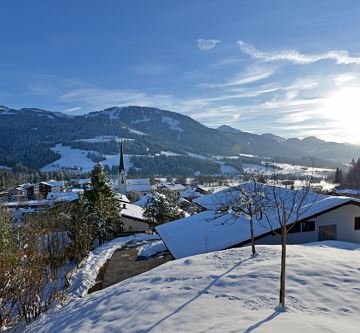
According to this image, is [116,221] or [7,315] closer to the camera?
[7,315]

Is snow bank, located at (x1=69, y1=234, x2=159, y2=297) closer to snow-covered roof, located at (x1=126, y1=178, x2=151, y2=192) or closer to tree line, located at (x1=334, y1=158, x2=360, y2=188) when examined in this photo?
Answer: tree line, located at (x1=334, y1=158, x2=360, y2=188)

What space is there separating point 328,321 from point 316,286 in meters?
2.75

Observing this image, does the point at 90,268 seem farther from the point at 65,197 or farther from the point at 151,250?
the point at 65,197

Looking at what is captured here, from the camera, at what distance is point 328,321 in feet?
25.2

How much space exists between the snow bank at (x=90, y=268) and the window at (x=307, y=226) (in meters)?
13.6

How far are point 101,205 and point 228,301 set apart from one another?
82.3ft

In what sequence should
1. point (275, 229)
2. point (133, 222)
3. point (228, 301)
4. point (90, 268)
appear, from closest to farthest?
point (228, 301) < point (275, 229) < point (90, 268) < point (133, 222)

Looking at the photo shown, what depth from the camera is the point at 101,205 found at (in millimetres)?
33031

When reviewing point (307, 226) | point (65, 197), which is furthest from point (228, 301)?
point (65, 197)

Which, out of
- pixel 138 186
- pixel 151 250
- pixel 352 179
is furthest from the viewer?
pixel 138 186

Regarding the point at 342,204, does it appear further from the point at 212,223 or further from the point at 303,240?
the point at 212,223

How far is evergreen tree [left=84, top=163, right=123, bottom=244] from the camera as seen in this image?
1305 inches

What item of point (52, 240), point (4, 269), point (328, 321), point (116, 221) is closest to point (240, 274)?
point (328, 321)

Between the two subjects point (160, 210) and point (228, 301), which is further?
point (160, 210)
